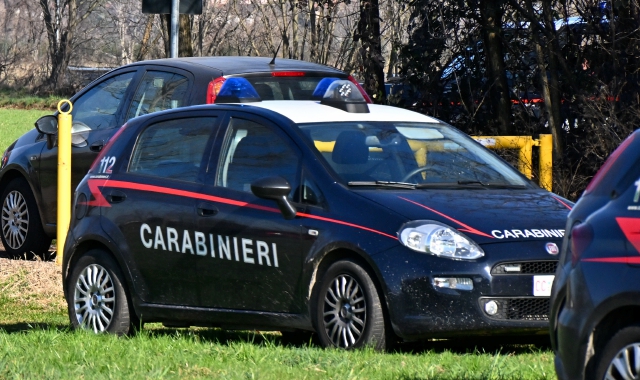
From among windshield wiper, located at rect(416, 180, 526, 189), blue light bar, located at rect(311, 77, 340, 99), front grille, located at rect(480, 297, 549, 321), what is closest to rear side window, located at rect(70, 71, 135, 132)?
blue light bar, located at rect(311, 77, 340, 99)

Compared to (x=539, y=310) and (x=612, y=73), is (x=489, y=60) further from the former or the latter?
(x=539, y=310)

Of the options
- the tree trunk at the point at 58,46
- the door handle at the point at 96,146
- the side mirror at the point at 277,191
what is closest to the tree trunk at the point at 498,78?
the door handle at the point at 96,146

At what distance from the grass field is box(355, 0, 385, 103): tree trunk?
27.6 ft

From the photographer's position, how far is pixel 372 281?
20.3ft

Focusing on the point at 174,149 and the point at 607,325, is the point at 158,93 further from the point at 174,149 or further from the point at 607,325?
the point at 607,325

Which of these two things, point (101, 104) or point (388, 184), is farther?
point (101, 104)

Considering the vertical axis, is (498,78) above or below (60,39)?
below

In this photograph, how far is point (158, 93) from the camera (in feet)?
32.6

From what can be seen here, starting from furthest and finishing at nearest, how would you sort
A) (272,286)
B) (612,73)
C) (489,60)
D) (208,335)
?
(489,60), (612,73), (208,335), (272,286)

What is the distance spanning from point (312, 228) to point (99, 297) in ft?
6.01

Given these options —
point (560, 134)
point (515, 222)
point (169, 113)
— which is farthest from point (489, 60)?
point (515, 222)

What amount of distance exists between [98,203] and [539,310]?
313cm

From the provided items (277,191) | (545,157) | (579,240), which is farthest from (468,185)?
(545,157)

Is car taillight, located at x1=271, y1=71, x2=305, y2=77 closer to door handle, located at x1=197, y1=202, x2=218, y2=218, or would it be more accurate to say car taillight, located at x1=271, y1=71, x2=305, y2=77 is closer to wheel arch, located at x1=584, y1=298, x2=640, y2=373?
door handle, located at x1=197, y1=202, x2=218, y2=218
